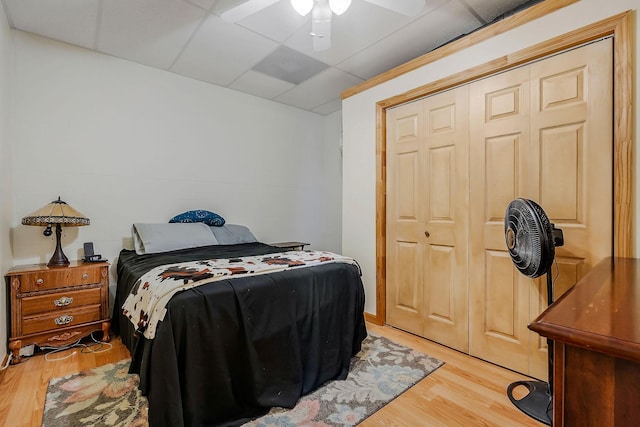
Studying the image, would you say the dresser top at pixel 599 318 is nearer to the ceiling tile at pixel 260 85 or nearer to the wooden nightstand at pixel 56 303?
the wooden nightstand at pixel 56 303

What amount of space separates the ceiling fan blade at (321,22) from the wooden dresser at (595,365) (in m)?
2.09

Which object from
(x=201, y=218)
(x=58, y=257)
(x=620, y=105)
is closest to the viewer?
(x=620, y=105)

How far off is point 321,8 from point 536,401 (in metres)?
2.70

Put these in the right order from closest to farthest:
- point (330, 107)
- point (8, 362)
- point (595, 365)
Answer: point (595, 365)
point (8, 362)
point (330, 107)

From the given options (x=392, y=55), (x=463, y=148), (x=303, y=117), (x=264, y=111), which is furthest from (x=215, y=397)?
(x=303, y=117)

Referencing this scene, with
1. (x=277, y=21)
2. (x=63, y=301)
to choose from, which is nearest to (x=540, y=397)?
(x=277, y=21)

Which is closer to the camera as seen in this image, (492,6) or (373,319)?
(492,6)

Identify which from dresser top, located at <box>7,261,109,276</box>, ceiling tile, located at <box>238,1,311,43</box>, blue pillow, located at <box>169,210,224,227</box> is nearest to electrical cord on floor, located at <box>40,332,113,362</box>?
dresser top, located at <box>7,261,109,276</box>

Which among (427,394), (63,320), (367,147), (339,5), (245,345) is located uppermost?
(339,5)

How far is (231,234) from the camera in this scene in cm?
337

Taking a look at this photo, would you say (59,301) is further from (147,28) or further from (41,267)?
(147,28)

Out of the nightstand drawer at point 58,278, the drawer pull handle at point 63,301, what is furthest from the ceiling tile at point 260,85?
the drawer pull handle at point 63,301

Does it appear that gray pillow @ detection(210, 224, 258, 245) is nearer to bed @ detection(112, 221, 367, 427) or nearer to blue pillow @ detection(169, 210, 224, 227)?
blue pillow @ detection(169, 210, 224, 227)

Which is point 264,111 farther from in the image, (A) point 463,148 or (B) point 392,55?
(A) point 463,148
